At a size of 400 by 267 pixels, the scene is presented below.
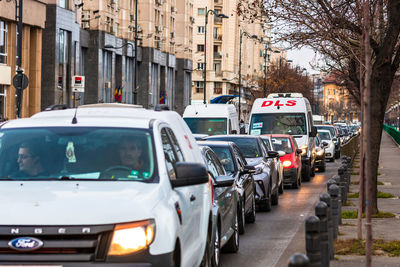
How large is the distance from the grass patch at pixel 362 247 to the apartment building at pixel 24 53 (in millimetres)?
35938

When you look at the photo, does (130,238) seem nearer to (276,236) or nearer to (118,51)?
(276,236)

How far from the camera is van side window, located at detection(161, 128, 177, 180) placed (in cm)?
722

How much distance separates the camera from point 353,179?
2880cm

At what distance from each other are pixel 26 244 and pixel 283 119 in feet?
86.4

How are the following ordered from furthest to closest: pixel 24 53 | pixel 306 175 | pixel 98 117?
pixel 24 53, pixel 306 175, pixel 98 117

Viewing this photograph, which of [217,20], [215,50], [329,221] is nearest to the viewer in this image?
[329,221]

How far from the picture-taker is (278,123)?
1253 inches

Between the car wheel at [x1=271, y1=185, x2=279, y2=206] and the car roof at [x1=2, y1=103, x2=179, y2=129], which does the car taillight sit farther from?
the car roof at [x1=2, y1=103, x2=179, y2=129]

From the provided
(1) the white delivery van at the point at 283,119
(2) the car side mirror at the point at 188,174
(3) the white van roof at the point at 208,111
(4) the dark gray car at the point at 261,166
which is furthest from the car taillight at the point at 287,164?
(2) the car side mirror at the point at 188,174

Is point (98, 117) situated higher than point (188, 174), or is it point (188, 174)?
point (98, 117)

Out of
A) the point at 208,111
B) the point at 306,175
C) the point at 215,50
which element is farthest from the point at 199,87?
the point at 306,175

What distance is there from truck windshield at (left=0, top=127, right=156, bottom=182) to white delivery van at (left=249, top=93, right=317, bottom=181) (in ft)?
79.4

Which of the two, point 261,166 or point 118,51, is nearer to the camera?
point 261,166

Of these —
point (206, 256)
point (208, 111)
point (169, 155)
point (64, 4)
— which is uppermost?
point (64, 4)
